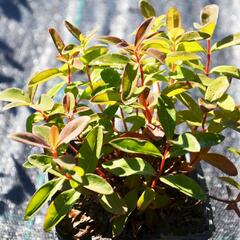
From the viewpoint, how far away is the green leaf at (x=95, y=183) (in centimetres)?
96

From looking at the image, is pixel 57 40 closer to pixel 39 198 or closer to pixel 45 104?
pixel 45 104

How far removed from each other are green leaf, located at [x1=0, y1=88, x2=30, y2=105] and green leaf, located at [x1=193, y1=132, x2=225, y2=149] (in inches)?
14.6

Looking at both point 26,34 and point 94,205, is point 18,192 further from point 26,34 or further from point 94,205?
point 26,34

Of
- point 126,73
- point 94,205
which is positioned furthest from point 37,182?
point 126,73

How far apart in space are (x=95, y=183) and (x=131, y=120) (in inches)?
8.9

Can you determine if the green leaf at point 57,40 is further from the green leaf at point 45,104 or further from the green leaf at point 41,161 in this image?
the green leaf at point 41,161

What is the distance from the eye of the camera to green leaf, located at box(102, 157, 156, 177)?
3.36ft

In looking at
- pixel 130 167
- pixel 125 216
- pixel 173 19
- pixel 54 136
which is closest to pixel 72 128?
pixel 54 136

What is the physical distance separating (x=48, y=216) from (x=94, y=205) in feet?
0.92

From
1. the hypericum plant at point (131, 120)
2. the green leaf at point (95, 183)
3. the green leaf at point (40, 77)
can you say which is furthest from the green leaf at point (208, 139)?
the green leaf at point (40, 77)

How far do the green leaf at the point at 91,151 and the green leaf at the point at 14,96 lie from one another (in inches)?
7.1

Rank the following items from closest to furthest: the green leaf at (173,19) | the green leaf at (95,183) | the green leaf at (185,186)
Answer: the green leaf at (95,183)
the green leaf at (185,186)
the green leaf at (173,19)

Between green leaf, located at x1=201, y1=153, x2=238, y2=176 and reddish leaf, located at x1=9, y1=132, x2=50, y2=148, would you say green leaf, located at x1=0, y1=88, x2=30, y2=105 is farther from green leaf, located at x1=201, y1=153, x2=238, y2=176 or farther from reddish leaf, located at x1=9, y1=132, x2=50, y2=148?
green leaf, located at x1=201, y1=153, x2=238, y2=176

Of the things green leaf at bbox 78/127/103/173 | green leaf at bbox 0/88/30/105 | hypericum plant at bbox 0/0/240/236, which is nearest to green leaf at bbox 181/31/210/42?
hypericum plant at bbox 0/0/240/236
